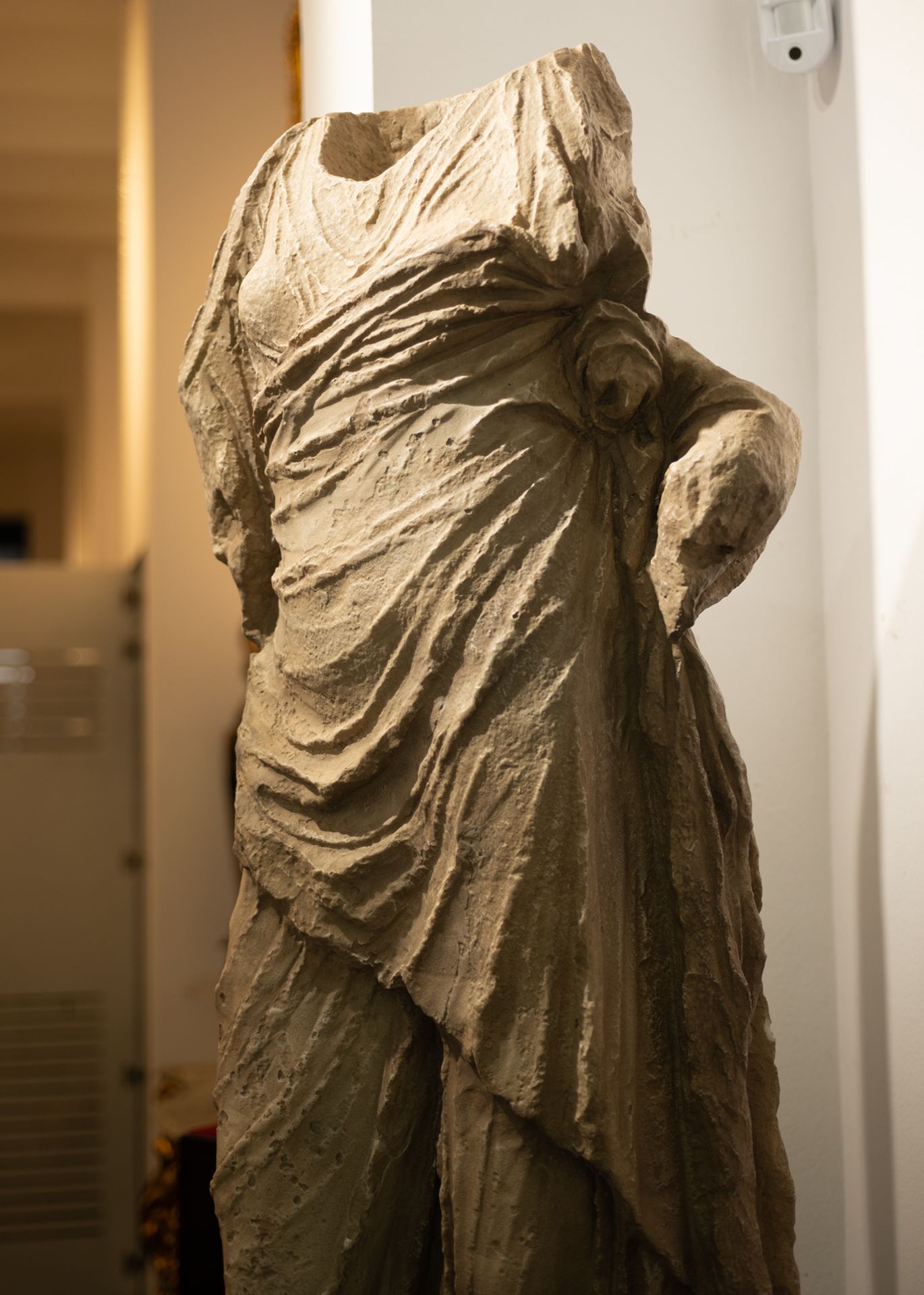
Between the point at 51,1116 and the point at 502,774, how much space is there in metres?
3.79

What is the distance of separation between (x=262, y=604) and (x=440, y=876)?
1.98 ft

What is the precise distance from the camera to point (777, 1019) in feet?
9.45

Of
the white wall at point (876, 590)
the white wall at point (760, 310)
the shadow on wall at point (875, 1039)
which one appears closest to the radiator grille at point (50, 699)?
the white wall at point (760, 310)

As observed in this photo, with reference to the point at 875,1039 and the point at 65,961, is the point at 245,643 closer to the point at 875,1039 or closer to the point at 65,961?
the point at 65,961

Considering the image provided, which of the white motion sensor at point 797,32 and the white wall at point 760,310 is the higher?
the white motion sensor at point 797,32

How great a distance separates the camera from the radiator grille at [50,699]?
489 centimetres

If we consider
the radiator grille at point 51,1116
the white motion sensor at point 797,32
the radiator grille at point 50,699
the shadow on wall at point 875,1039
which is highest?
the white motion sensor at point 797,32

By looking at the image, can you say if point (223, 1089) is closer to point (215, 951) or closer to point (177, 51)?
point (215, 951)

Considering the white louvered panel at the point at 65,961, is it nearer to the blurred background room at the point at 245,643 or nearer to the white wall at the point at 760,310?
the blurred background room at the point at 245,643

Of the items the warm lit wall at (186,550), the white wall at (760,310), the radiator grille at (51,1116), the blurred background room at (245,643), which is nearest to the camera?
the blurred background room at (245,643)

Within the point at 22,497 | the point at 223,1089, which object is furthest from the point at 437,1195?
the point at 22,497

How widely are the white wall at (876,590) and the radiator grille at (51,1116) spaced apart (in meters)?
2.94

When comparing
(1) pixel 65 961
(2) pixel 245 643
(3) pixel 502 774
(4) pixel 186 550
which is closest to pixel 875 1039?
(3) pixel 502 774

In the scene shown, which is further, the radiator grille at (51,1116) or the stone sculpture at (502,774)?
the radiator grille at (51,1116)
